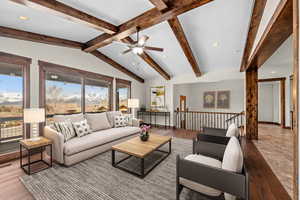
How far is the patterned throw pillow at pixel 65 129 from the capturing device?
296 cm

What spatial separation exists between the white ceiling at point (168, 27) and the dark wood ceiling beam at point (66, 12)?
3.8 inches

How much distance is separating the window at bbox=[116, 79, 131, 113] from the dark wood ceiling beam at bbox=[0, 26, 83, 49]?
2.29m

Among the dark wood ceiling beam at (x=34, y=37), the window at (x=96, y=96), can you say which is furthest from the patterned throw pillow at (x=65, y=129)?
the dark wood ceiling beam at (x=34, y=37)

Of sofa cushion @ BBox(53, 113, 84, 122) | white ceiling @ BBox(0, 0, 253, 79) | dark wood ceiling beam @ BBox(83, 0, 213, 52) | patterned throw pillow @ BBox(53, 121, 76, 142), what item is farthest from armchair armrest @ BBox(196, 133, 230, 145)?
sofa cushion @ BBox(53, 113, 84, 122)

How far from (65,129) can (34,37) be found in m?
2.35

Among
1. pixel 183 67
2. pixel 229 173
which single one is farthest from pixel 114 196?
pixel 183 67

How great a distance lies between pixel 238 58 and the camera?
447cm

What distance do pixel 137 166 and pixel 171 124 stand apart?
411 centimetres

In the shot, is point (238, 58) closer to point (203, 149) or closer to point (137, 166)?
point (203, 149)

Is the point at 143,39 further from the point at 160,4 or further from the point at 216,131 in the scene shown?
the point at 216,131

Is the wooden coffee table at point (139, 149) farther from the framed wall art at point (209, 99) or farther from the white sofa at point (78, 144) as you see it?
the framed wall art at point (209, 99)

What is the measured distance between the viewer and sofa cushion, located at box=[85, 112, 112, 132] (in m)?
3.79

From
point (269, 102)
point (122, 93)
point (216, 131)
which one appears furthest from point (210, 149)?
point (269, 102)

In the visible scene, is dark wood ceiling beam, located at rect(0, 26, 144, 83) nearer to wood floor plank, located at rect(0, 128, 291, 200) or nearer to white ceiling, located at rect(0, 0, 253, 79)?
white ceiling, located at rect(0, 0, 253, 79)
